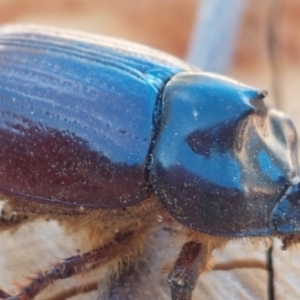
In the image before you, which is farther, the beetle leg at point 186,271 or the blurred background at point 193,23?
the blurred background at point 193,23

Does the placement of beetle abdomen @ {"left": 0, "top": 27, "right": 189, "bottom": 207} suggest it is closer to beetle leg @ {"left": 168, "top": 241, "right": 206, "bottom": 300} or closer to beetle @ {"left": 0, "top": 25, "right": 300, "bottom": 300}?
beetle @ {"left": 0, "top": 25, "right": 300, "bottom": 300}

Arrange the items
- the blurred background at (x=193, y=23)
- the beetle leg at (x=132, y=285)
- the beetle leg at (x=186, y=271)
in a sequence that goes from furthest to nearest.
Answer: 1. the blurred background at (x=193, y=23)
2. the beetle leg at (x=132, y=285)
3. the beetle leg at (x=186, y=271)

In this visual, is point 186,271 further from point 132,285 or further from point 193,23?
point 193,23

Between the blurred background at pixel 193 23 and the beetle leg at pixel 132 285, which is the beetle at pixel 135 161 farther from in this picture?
the blurred background at pixel 193 23

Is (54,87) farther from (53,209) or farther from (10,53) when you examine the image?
(53,209)

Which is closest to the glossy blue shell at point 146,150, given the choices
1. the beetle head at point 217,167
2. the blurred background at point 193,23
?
the beetle head at point 217,167

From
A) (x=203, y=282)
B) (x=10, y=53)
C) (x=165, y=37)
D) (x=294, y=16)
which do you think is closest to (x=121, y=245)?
(x=203, y=282)

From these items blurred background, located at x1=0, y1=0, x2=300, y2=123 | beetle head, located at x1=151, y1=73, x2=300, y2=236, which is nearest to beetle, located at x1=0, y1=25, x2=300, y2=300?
beetle head, located at x1=151, y1=73, x2=300, y2=236
